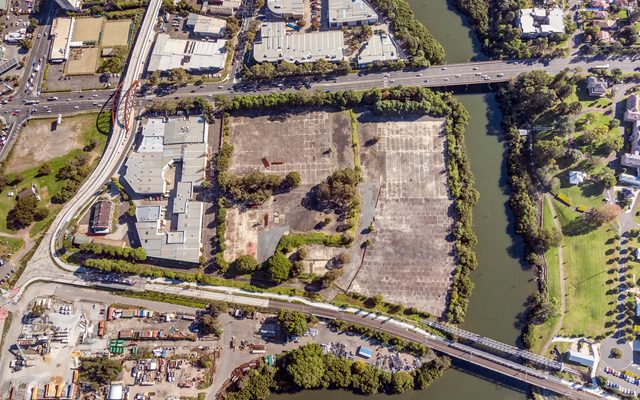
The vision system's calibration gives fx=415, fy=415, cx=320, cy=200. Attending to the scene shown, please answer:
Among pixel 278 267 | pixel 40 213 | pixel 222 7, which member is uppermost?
pixel 222 7

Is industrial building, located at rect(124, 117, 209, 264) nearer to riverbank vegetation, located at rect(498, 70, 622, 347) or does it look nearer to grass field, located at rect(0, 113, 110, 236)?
grass field, located at rect(0, 113, 110, 236)

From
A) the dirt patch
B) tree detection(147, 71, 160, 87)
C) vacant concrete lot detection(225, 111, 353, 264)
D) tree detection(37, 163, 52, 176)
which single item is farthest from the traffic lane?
the dirt patch

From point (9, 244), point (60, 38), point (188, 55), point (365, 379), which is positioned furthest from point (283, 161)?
point (60, 38)

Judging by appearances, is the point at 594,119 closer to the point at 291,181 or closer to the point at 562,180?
the point at 562,180

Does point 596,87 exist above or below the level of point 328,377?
above

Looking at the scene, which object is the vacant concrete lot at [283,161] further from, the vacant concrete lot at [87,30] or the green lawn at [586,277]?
the green lawn at [586,277]

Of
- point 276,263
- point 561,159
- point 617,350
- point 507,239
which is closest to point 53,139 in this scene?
point 276,263

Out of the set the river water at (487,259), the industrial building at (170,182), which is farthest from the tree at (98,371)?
the river water at (487,259)

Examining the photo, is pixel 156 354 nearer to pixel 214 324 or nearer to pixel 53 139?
pixel 214 324
